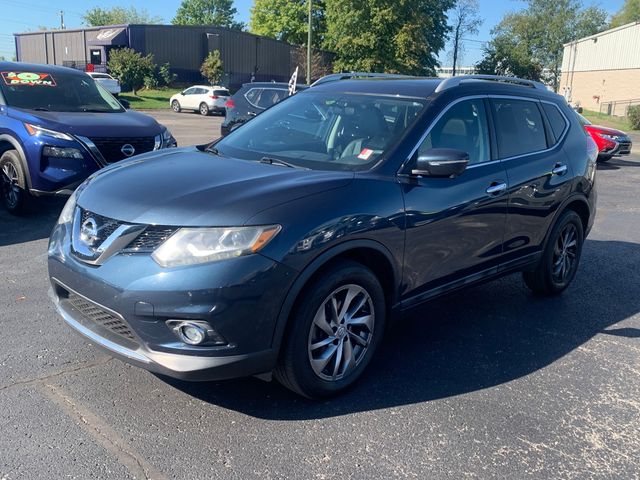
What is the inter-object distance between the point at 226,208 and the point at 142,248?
447 millimetres

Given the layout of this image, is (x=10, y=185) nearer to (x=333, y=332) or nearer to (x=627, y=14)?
(x=333, y=332)

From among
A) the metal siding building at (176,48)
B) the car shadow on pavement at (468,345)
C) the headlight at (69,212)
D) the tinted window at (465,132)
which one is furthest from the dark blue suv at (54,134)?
the metal siding building at (176,48)

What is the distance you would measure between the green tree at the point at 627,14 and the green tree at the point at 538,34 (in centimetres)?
886

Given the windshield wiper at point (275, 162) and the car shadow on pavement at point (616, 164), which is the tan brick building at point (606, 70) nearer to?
the car shadow on pavement at point (616, 164)

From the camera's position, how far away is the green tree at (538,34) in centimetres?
7050

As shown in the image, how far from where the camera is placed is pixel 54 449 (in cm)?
289

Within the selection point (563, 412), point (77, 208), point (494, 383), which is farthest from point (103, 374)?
point (563, 412)

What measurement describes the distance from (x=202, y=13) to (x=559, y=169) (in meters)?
102

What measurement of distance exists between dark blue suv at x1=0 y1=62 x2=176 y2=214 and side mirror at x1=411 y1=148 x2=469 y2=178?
14.8 feet

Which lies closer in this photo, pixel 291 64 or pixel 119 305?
pixel 119 305

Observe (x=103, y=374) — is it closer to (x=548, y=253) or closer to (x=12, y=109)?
(x=548, y=253)

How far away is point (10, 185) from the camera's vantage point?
729 cm

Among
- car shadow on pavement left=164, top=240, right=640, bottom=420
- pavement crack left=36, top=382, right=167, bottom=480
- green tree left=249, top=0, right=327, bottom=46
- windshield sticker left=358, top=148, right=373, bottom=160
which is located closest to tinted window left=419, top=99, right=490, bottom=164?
windshield sticker left=358, top=148, right=373, bottom=160

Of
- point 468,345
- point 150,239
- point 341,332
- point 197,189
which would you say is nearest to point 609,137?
point 468,345
